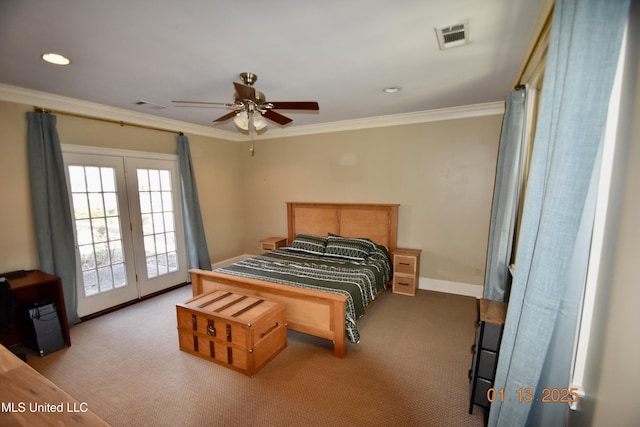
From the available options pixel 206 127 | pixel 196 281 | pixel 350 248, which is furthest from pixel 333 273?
pixel 206 127

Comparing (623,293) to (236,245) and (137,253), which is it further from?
(236,245)

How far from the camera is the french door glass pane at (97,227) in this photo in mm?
3174

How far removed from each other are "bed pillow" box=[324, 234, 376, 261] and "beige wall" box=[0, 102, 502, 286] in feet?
1.95

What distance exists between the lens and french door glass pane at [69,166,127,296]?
3174mm

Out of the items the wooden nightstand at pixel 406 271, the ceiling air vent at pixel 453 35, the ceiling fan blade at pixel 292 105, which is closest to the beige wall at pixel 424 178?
the wooden nightstand at pixel 406 271

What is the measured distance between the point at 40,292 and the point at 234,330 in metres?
2.31

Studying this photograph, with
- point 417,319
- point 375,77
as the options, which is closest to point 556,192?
point 375,77

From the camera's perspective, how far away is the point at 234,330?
7.29 ft

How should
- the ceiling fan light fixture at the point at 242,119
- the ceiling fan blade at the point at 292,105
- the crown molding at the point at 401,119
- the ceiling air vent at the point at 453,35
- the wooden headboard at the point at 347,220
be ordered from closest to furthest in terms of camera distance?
1. the ceiling air vent at the point at 453,35
2. the ceiling fan blade at the point at 292,105
3. the ceiling fan light fixture at the point at 242,119
4. the crown molding at the point at 401,119
5. the wooden headboard at the point at 347,220

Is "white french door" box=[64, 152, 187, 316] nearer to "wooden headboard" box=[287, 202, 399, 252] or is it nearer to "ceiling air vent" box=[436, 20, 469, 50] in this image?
"wooden headboard" box=[287, 202, 399, 252]

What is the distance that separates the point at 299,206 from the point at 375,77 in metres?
2.68

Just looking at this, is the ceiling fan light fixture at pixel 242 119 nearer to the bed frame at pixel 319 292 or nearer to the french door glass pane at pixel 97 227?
the bed frame at pixel 319 292

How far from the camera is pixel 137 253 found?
373cm

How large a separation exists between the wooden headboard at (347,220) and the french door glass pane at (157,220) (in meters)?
1.91
